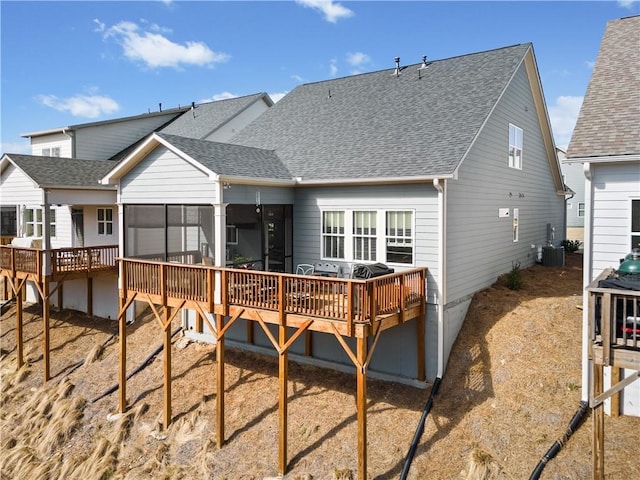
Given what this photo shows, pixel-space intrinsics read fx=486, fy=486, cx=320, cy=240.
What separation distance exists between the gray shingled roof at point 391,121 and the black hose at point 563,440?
5.64 m

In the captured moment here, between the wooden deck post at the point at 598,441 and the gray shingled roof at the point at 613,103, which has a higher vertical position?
the gray shingled roof at the point at 613,103

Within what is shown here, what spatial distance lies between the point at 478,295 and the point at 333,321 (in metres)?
5.53

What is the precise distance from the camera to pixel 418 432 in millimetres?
10094

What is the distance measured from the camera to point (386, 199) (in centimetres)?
1248

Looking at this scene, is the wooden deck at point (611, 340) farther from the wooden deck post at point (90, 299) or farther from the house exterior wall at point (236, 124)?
the wooden deck post at point (90, 299)

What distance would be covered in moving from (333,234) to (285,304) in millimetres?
3762

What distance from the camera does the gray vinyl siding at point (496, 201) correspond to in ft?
40.5

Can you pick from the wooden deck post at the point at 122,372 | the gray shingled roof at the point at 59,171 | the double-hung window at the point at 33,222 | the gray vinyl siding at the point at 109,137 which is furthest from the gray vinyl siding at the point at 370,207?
the gray vinyl siding at the point at 109,137

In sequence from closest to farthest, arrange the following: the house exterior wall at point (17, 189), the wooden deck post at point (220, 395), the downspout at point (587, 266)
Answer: the downspout at point (587, 266)
the wooden deck post at point (220, 395)
the house exterior wall at point (17, 189)

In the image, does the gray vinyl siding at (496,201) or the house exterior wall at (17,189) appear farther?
the house exterior wall at (17,189)

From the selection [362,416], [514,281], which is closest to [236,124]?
[514,281]

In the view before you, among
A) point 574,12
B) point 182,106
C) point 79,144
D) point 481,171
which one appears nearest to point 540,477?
point 481,171

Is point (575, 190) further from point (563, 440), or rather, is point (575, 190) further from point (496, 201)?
point (563, 440)

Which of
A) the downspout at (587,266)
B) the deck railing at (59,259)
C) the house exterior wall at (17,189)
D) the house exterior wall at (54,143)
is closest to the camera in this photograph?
the downspout at (587,266)
